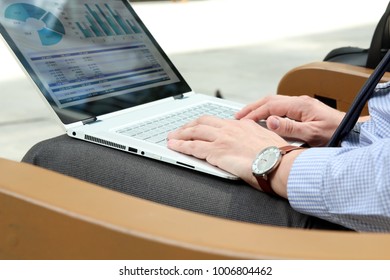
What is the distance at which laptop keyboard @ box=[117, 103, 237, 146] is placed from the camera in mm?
988

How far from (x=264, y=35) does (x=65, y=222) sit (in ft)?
15.7

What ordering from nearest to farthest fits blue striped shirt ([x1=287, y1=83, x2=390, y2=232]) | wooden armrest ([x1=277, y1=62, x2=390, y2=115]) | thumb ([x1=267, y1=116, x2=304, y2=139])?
1. blue striped shirt ([x1=287, y1=83, x2=390, y2=232])
2. thumb ([x1=267, y1=116, x2=304, y2=139])
3. wooden armrest ([x1=277, y1=62, x2=390, y2=115])

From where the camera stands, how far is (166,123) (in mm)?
1067

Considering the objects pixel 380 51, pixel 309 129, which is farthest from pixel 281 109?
pixel 380 51

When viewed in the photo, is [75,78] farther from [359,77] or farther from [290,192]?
[359,77]

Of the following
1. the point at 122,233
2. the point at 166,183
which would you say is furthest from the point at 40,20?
the point at 122,233

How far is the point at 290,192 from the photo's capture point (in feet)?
Answer: 2.56

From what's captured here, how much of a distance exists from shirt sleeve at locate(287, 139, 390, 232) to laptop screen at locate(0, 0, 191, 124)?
44cm

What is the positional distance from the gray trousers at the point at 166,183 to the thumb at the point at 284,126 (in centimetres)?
17

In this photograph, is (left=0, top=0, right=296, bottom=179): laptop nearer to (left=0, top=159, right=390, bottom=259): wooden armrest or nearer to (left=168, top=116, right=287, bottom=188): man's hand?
(left=168, top=116, right=287, bottom=188): man's hand

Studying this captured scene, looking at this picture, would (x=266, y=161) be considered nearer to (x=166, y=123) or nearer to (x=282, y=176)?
(x=282, y=176)

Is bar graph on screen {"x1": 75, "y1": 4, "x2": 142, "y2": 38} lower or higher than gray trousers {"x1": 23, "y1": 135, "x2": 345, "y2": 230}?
higher

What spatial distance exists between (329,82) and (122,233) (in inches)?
35.6

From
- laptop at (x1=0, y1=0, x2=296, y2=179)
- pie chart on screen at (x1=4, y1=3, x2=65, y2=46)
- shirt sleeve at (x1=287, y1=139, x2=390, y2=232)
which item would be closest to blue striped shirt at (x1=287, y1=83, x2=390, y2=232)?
shirt sleeve at (x1=287, y1=139, x2=390, y2=232)
